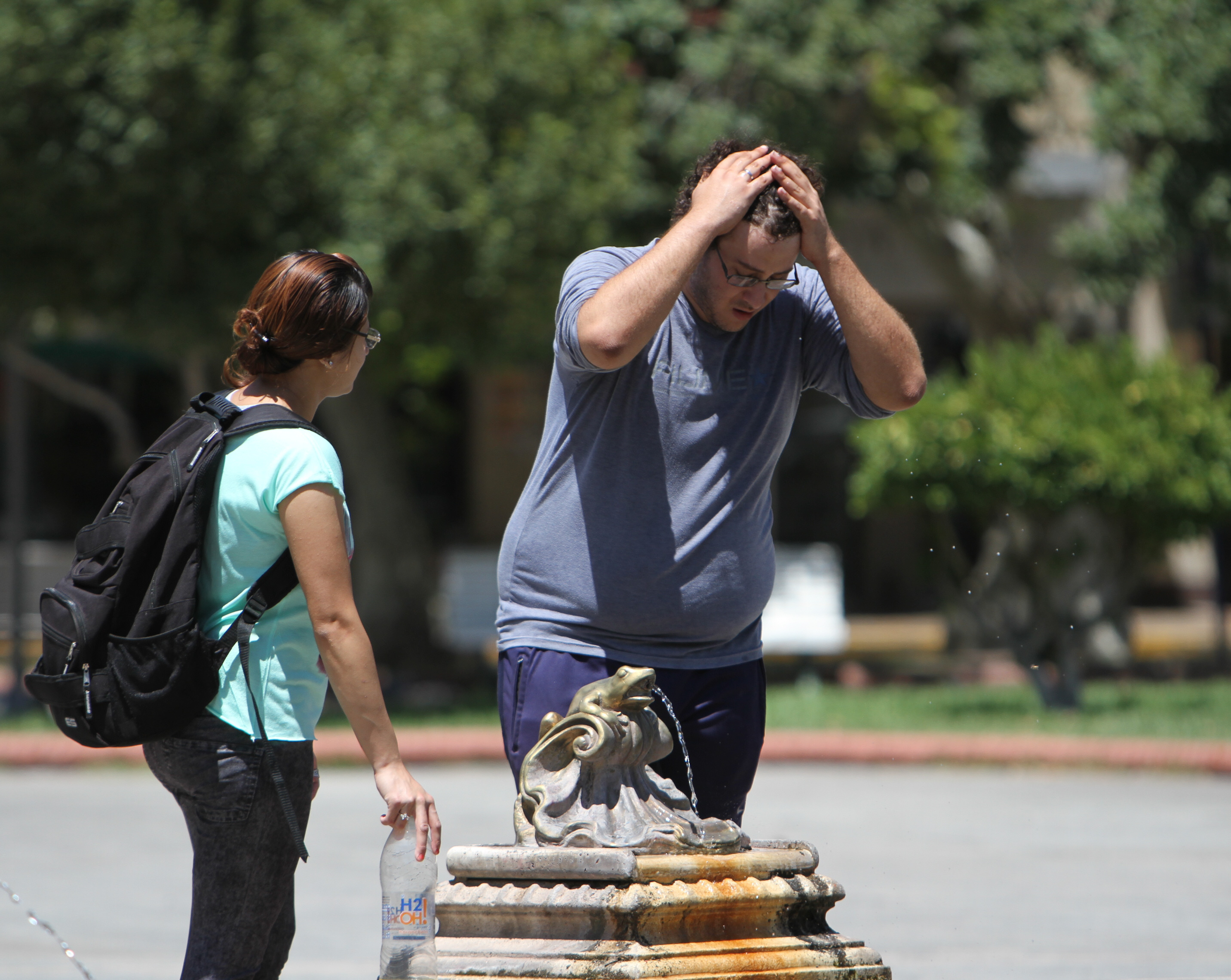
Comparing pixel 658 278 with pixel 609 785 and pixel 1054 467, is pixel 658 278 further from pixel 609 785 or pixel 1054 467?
pixel 1054 467

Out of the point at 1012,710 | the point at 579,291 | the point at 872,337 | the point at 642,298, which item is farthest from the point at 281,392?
the point at 1012,710

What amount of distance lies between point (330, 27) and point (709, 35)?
10.9 feet

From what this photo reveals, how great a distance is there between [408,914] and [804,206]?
1.38 meters

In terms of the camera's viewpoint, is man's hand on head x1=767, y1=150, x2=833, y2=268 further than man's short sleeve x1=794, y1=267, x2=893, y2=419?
No

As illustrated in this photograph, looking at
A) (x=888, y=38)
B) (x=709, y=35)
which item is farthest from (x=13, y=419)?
(x=888, y=38)

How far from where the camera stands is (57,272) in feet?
39.1

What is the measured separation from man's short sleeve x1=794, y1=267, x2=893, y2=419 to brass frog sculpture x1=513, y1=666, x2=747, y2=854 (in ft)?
2.16

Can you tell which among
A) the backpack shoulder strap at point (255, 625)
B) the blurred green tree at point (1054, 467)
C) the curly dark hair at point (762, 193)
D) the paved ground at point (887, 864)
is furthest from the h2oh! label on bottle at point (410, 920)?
the blurred green tree at point (1054, 467)

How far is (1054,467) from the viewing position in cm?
1188

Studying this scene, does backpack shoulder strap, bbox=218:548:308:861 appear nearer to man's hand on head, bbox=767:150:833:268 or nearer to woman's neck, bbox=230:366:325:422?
woman's neck, bbox=230:366:325:422

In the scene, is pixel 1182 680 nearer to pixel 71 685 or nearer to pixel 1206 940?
pixel 1206 940

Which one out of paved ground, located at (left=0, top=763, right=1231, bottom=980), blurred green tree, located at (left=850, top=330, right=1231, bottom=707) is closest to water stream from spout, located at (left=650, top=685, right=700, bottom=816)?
paved ground, located at (left=0, top=763, right=1231, bottom=980)

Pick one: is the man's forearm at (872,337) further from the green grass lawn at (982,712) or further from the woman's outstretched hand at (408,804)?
the green grass lawn at (982,712)

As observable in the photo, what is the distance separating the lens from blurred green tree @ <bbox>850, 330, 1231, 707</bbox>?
1175 cm
